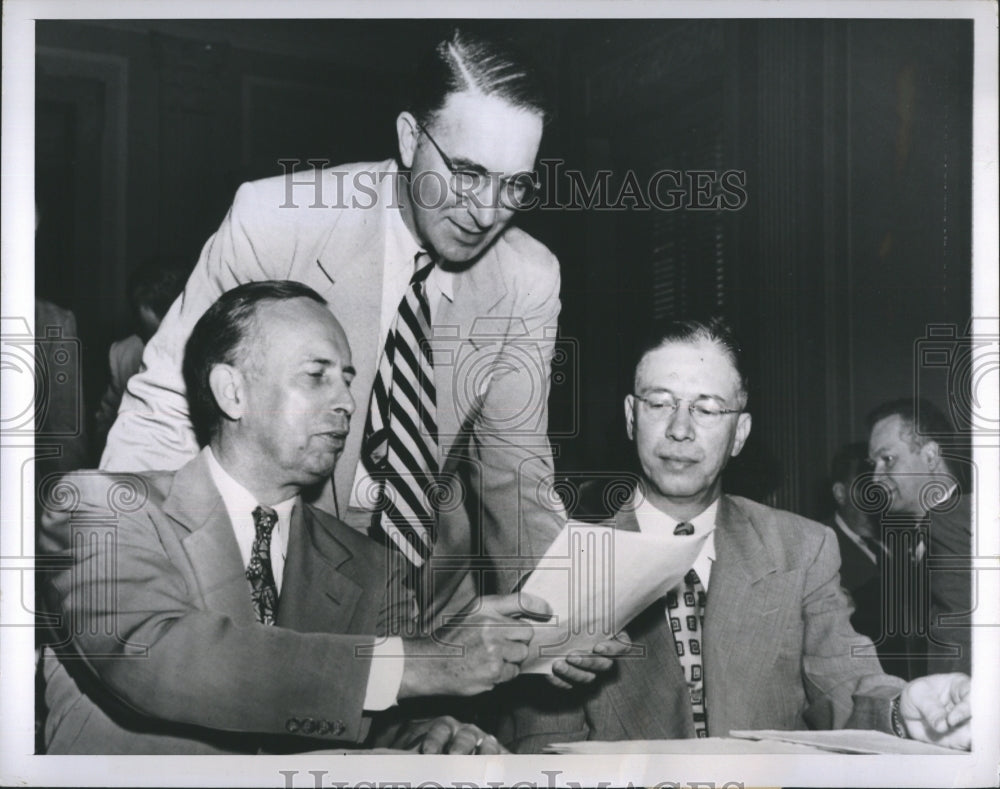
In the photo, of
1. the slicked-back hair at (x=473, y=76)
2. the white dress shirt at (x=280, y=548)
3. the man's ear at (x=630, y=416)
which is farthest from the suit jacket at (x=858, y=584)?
the slicked-back hair at (x=473, y=76)

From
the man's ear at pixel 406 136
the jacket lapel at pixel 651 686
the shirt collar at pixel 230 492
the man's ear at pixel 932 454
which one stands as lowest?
the jacket lapel at pixel 651 686

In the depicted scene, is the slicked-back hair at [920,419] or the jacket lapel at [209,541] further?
the slicked-back hair at [920,419]

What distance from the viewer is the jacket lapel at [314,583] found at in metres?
3.35

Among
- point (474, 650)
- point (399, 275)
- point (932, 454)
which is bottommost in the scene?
point (474, 650)

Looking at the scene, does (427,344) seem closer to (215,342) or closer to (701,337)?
(215,342)

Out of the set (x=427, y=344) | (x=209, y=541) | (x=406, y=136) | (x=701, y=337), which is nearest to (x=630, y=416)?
(x=701, y=337)

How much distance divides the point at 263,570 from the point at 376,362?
749 mm

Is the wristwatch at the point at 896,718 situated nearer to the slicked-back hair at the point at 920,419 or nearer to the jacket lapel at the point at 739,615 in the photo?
the jacket lapel at the point at 739,615

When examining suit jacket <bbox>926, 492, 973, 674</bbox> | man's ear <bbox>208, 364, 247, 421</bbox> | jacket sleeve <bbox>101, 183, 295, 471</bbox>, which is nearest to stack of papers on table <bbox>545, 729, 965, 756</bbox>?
suit jacket <bbox>926, 492, 973, 674</bbox>

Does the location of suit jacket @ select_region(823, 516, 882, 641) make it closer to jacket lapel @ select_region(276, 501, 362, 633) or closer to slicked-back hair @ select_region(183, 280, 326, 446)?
jacket lapel @ select_region(276, 501, 362, 633)

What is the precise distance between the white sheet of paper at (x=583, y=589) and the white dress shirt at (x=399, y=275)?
0.86m

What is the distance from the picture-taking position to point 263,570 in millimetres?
3359
